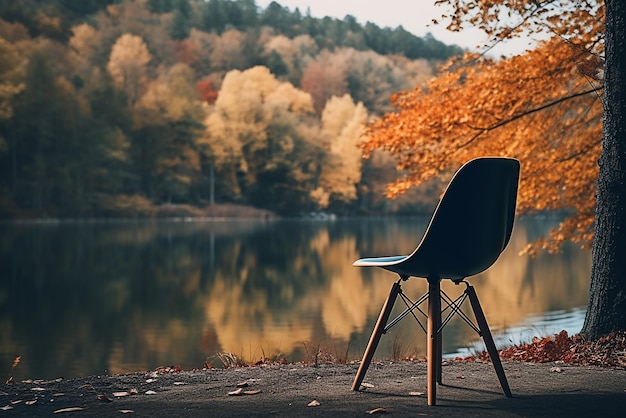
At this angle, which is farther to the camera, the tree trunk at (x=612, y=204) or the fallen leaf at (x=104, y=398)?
the tree trunk at (x=612, y=204)

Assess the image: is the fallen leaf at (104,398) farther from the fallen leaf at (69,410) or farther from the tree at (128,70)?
the tree at (128,70)

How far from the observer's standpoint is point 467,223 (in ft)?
12.8

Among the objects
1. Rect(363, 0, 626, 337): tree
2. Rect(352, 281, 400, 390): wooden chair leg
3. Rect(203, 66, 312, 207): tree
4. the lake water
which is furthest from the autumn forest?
Rect(352, 281, 400, 390): wooden chair leg

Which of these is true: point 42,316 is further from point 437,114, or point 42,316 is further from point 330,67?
point 330,67

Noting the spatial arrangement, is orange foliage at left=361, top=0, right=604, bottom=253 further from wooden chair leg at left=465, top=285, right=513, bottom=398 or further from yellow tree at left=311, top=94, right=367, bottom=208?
yellow tree at left=311, top=94, right=367, bottom=208

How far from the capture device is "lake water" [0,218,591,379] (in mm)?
13109

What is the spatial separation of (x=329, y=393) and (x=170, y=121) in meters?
55.4

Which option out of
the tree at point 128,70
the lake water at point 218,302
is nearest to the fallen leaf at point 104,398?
the lake water at point 218,302

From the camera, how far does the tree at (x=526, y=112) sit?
27.0 ft

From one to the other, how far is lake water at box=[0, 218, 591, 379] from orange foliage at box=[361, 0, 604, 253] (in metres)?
1.74

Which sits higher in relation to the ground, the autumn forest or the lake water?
the autumn forest

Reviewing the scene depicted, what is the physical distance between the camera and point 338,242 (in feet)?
126

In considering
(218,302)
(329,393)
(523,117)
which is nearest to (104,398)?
(329,393)

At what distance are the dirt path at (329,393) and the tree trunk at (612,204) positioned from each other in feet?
1.73
